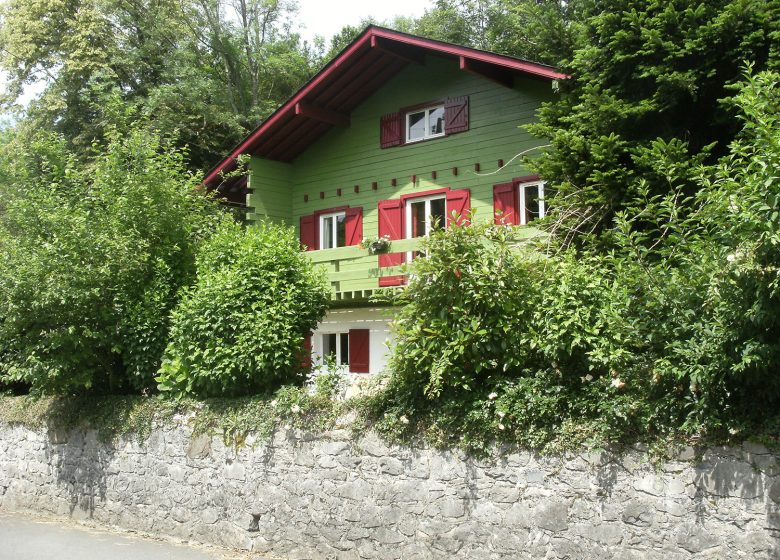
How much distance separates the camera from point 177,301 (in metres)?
11.7

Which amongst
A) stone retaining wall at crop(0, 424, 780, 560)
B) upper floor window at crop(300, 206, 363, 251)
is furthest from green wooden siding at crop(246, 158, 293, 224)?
stone retaining wall at crop(0, 424, 780, 560)

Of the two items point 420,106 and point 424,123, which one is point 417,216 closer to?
point 424,123

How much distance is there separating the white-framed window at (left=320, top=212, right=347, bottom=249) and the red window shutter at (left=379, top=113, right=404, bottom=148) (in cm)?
208

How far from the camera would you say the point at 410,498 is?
25.7 feet

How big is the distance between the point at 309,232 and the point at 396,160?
306 cm

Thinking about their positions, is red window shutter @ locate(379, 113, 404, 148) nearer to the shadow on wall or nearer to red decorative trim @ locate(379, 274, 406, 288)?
red decorative trim @ locate(379, 274, 406, 288)

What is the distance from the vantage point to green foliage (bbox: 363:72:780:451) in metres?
5.53

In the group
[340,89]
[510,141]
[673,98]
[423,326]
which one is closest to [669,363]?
[423,326]

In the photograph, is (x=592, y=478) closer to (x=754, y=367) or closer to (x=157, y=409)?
(x=754, y=367)

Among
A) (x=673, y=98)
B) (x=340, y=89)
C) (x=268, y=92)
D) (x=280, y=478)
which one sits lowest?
(x=280, y=478)

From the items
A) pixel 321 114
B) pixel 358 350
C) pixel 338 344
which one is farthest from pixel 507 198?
pixel 338 344

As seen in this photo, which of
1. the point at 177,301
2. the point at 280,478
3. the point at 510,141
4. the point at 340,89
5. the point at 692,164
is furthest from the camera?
the point at 340,89

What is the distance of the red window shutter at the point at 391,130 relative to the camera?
17.4m

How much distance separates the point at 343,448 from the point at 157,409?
350cm
